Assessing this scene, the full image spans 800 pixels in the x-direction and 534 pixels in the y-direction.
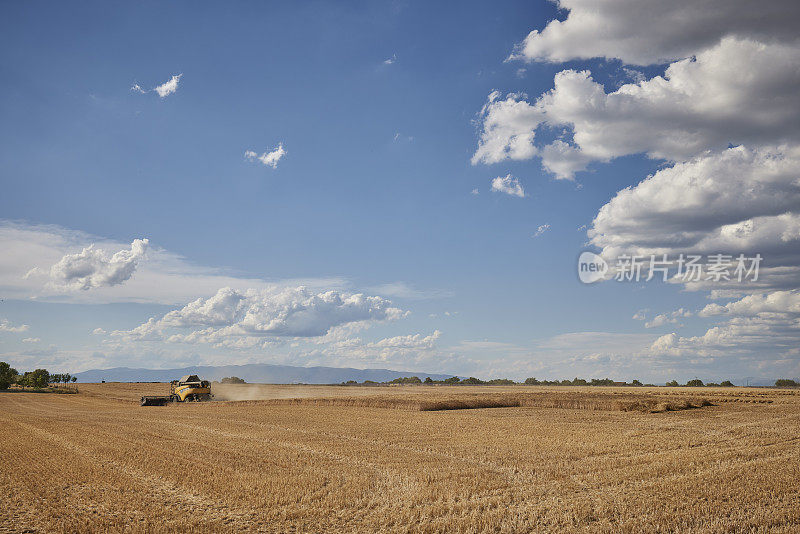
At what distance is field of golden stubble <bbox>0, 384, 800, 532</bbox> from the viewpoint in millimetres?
11844

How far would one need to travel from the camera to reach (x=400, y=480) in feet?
52.0

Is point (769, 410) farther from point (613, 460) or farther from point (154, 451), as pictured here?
point (154, 451)

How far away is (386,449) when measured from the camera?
2212cm

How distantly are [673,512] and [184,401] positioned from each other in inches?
2249

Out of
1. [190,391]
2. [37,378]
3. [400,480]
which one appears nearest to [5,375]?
[37,378]

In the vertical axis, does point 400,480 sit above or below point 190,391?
above

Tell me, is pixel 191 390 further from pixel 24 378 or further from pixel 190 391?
pixel 24 378

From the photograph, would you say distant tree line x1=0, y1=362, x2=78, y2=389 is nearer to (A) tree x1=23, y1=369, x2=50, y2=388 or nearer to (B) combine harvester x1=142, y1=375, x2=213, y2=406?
(A) tree x1=23, y1=369, x2=50, y2=388

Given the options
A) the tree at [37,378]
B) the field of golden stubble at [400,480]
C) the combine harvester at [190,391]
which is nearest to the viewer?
the field of golden stubble at [400,480]

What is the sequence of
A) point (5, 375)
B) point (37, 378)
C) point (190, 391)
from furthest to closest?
1. point (37, 378)
2. point (5, 375)
3. point (190, 391)

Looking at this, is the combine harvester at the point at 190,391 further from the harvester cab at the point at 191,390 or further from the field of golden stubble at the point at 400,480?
the field of golden stubble at the point at 400,480

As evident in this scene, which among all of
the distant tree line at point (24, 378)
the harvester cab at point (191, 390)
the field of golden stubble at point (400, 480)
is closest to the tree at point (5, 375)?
the distant tree line at point (24, 378)

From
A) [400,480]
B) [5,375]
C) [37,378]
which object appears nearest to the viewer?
[400,480]

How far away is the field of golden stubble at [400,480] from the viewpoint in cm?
1184
